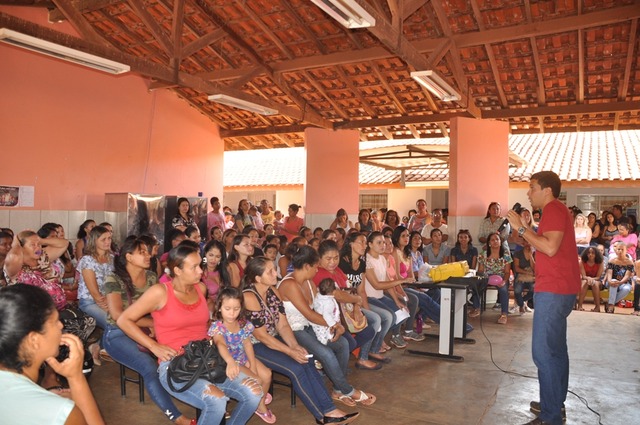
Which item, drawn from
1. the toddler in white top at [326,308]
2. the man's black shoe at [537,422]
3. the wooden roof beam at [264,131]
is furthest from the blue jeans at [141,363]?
the wooden roof beam at [264,131]

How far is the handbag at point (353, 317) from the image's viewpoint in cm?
521

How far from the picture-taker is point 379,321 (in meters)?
5.55

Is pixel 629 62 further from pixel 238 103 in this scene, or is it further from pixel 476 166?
pixel 238 103

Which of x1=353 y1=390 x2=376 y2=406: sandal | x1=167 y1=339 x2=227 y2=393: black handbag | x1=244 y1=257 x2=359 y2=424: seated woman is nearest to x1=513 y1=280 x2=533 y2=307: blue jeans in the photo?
x1=353 y1=390 x2=376 y2=406: sandal

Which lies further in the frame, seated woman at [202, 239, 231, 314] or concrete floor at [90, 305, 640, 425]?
A: seated woman at [202, 239, 231, 314]

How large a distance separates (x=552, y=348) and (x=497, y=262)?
4591mm

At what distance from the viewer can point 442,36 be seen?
27.9 feet

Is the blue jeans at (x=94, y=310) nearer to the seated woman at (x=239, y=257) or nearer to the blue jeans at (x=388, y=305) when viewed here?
the seated woman at (x=239, y=257)

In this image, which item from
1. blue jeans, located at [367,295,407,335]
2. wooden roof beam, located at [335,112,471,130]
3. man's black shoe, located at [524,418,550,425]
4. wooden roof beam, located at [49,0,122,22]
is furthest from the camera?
wooden roof beam, located at [335,112,471,130]

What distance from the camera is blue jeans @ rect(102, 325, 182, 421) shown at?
3.72 metres

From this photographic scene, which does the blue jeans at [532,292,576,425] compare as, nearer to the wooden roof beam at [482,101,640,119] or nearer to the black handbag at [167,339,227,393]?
the black handbag at [167,339,227,393]

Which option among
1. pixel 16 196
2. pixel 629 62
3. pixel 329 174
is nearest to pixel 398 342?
pixel 629 62

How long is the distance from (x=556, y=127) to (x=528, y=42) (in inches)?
126

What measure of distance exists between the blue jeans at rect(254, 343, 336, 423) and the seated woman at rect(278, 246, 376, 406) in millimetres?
298
